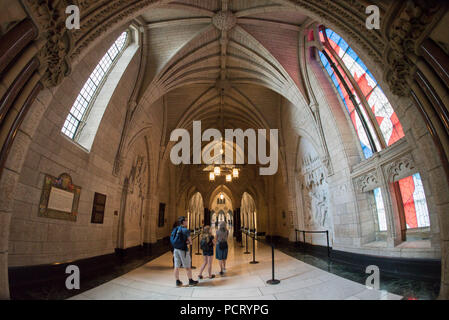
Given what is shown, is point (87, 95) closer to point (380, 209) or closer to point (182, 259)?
point (182, 259)

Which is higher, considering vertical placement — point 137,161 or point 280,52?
point 280,52

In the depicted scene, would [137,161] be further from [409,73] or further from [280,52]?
[409,73]

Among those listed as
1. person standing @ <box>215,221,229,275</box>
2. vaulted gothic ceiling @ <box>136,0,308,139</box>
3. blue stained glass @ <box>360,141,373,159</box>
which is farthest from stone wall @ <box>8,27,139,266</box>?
blue stained glass @ <box>360,141,373,159</box>

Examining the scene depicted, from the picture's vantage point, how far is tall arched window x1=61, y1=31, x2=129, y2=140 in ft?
22.2

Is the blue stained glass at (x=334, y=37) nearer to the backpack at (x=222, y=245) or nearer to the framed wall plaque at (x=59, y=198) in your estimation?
the backpack at (x=222, y=245)

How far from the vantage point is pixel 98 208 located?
7.34m

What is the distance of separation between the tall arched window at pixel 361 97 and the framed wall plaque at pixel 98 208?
9206mm

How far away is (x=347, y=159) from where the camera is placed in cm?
796

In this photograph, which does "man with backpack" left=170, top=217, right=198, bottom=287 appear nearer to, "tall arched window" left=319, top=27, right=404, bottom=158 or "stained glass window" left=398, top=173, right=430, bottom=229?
"stained glass window" left=398, top=173, right=430, bottom=229

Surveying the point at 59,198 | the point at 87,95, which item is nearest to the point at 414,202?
the point at 59,198

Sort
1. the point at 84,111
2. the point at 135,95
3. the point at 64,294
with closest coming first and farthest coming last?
the point at 64,294
the point at 84,111
the point at 135,95

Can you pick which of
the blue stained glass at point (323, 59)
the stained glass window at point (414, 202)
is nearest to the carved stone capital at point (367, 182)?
the stained glass window at point (414, 202)
